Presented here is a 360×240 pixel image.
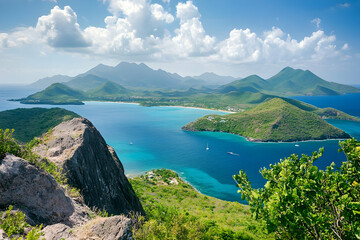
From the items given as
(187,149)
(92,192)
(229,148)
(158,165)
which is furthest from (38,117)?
(92,192)

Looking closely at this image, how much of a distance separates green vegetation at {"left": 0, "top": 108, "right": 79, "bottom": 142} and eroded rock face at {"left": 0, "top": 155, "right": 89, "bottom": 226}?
88.9 m

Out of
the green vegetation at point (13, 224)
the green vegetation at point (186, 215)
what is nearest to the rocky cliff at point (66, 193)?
the green vegetation at point (13, 224)

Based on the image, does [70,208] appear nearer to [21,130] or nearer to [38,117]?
[21,130]

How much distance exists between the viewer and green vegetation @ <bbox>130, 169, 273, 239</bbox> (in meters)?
11.9

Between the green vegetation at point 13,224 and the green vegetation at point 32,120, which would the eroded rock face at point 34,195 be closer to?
the green vegetation at point 13,224

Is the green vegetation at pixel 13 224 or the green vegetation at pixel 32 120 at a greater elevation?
the green vegetation at pixel 13 224

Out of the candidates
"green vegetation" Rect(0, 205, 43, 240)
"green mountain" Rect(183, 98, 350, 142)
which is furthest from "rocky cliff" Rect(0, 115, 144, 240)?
"green mountain" Rect(183, 98, 350, 142)

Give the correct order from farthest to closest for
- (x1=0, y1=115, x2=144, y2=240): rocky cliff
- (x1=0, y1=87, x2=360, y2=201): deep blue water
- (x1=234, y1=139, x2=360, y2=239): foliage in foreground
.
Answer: (x1=0, y1=87, x2=360, y2=201): deep blue water < (x1=0, y1=115, x2=144, y2=240): rocky cliff < (x1=234, y1=139, x2=360, y2=239): foliage in foreground

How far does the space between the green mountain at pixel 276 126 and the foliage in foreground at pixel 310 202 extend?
12240 centimetres

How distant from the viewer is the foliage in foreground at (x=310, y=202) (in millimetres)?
5621

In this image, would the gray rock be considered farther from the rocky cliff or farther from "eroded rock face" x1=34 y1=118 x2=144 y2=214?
"eroded rock face" x1=34 y1=118 x2=144 y2=214

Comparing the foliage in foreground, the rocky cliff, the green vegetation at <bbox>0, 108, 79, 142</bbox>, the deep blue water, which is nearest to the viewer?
the foliage in foreground

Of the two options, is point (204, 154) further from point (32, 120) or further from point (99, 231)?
point (99, 231)

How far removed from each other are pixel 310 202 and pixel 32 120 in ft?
408
